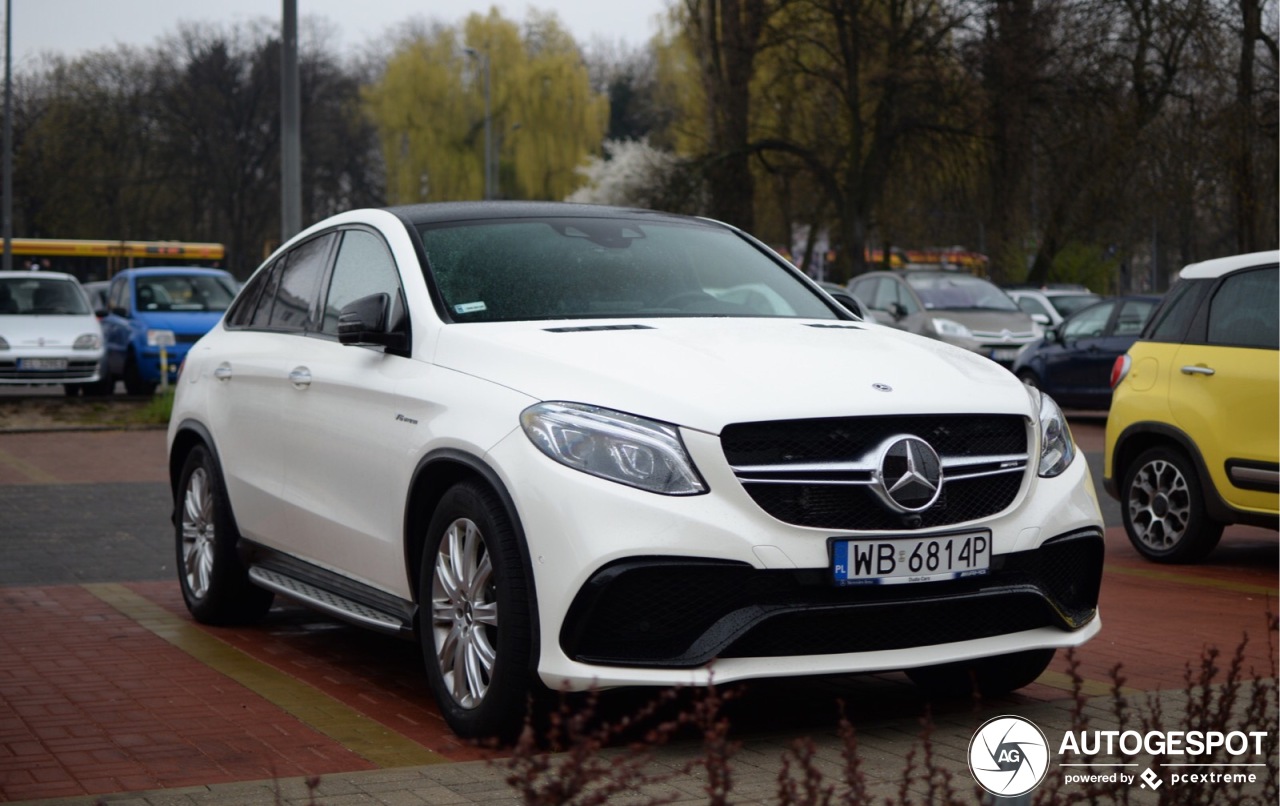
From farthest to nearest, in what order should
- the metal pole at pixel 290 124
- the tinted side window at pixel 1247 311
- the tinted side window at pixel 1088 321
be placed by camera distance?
the tinted side window at pixel 1088 321, the metal pole at pixel 290 124, the tinted side window at pixel 1247 311

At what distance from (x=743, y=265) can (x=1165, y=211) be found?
3276cm

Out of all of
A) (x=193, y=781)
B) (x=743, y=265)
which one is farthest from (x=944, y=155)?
(x=193, y=781)

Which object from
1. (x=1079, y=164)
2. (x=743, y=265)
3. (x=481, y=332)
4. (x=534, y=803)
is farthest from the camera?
(x=1079, y=164)

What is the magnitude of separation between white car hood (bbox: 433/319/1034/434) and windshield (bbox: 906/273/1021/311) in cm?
2049

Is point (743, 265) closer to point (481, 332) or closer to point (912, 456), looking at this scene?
point (481, 332)

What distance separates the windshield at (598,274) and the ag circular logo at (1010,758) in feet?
10.9

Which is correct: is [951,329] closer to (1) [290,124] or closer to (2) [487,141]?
(1) [290,124]

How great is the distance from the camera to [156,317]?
2498 cm

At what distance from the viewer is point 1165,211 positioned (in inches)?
1480

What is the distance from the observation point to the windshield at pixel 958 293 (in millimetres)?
26266

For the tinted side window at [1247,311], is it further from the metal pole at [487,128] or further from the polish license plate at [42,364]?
the metal pole at [487,128]

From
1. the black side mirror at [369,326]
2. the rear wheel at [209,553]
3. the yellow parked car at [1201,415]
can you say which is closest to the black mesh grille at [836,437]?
the black side mirror at [369,326]

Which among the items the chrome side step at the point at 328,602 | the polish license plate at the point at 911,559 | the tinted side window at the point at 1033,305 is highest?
the polish license plate at the point at 911,559

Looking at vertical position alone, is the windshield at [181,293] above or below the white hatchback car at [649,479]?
below
